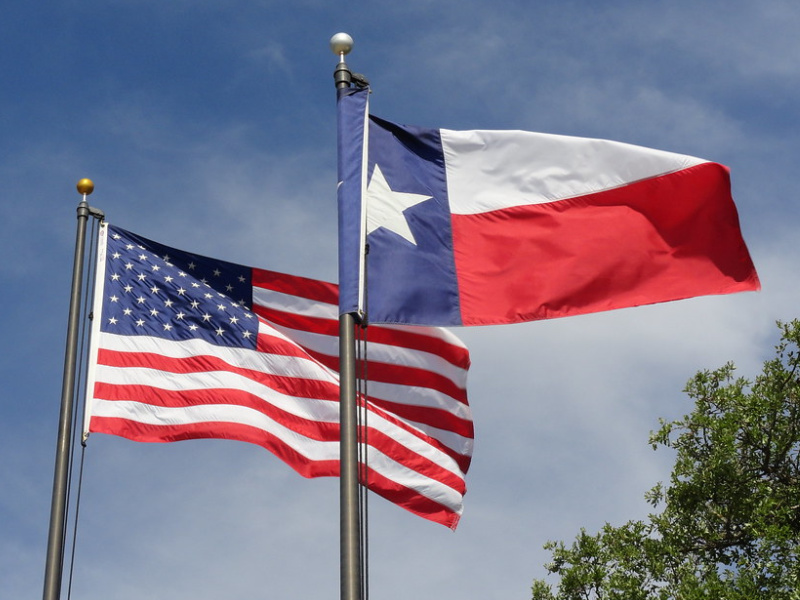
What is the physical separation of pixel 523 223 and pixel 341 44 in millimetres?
2129

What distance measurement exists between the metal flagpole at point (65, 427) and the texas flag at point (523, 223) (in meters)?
3.16

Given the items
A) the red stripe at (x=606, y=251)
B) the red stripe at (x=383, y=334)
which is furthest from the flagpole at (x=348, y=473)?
the red stripe at (x=383, y=334)

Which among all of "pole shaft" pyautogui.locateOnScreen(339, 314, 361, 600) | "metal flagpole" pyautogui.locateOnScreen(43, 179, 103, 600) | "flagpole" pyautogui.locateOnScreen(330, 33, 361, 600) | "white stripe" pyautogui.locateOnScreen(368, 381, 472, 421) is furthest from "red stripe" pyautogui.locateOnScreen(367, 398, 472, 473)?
"pole shaft" pyautogui.locateOnScreen(339, 314, 361, 600)

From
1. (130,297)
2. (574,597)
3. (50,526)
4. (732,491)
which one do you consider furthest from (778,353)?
(50,526)

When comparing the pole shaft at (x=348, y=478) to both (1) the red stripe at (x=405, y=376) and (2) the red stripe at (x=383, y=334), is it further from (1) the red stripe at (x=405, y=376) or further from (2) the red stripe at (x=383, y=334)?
(2) the red stripe at (x=383, y=334)

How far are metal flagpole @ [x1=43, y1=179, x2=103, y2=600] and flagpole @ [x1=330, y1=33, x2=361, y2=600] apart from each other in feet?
10.4

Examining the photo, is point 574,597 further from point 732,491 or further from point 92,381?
point 92,381

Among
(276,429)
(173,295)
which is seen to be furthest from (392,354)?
(173,295)

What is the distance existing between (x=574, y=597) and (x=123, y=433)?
9.19 metres

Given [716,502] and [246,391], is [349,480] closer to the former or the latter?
[246,391]

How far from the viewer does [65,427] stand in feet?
31.9

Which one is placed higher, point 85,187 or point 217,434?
point 85,187

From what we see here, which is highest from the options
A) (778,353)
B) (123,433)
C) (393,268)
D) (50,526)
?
(778,353)

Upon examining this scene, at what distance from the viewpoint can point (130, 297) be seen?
11336mm
